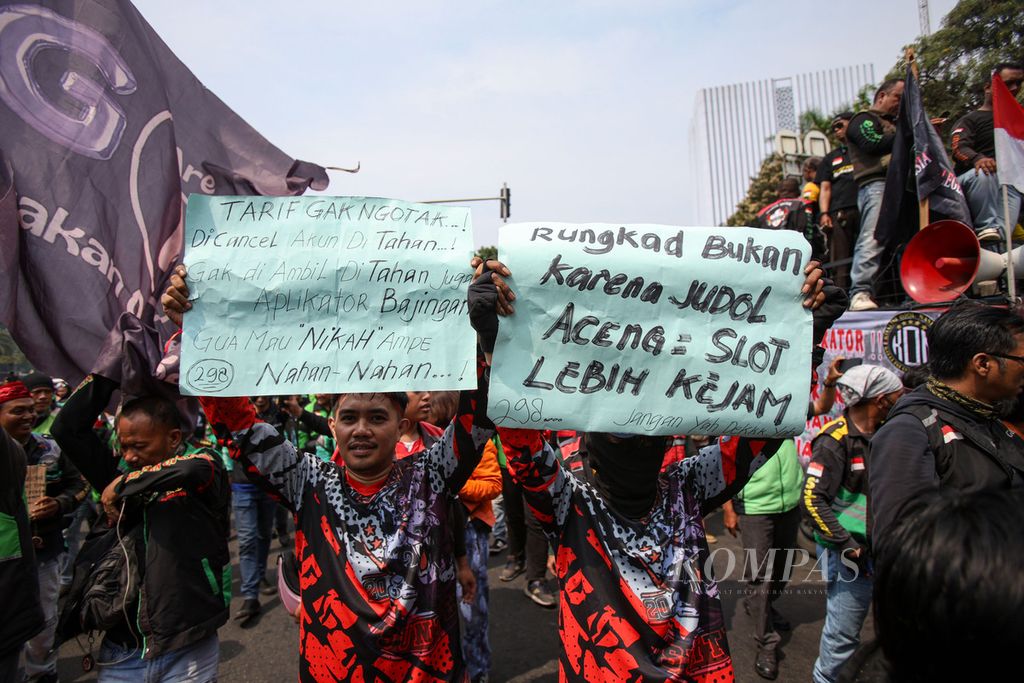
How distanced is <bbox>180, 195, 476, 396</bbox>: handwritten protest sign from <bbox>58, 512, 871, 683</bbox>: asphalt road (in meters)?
3.07

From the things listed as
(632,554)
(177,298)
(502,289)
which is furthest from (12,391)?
(632,554)

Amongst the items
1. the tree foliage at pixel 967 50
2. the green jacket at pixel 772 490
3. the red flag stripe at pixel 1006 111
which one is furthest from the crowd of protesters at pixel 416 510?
the tree foliage at pixel 967 50

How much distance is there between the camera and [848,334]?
5520mm

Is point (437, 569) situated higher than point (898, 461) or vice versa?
point (898, 461)

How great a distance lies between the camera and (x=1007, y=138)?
380 cm

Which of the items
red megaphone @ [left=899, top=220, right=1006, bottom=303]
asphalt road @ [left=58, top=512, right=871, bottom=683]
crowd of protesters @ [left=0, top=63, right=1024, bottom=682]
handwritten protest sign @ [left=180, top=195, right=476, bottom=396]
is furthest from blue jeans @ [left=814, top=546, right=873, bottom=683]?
handwritten protest sign @ [left=180, top=195, right=476, bottom=396]

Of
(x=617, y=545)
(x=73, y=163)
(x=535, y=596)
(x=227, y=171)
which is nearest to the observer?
(x=617, y=545)

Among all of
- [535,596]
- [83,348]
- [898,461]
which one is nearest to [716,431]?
[898,461]

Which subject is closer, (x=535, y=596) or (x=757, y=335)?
(x=757, y=335)

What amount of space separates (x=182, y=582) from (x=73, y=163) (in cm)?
163

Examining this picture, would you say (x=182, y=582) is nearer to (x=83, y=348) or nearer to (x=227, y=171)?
(x=83, y=348)

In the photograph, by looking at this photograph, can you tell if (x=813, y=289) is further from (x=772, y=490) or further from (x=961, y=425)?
(x=772, y=490)

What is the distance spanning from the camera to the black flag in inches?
184

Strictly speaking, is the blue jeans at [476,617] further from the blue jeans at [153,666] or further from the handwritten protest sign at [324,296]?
the handwritten protest sign at [324,296]
